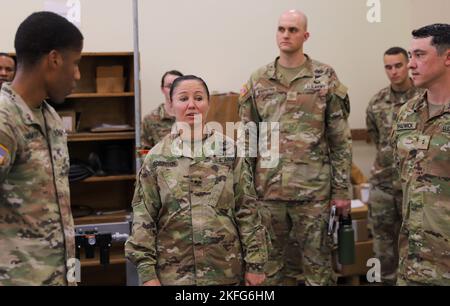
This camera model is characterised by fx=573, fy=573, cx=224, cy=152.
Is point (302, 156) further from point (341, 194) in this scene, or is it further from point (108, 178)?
point (108, 178)

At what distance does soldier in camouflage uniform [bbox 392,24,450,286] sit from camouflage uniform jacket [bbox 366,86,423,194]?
1784 millimetres

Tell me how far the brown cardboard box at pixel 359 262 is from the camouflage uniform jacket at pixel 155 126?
1659 millimetres

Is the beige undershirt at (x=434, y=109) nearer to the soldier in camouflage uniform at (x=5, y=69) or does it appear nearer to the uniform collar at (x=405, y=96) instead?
the uniform collar at (x=405, y=96)

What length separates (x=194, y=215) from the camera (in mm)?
2227

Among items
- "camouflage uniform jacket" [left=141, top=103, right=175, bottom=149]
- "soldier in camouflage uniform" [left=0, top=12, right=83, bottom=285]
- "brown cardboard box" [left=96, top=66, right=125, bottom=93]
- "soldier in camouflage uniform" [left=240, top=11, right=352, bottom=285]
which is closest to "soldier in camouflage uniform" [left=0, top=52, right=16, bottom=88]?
"brown cardboard box" [left=96, top=66, right=125, bottom=93]

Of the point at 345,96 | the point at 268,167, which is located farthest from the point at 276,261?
the point at 345,96

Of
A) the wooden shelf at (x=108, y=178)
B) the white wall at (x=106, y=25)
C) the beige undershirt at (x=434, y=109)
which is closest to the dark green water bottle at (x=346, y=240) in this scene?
the beige undershirt at (x=434, y=109)

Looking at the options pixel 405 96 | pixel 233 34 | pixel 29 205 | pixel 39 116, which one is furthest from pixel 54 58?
pixel 233 34

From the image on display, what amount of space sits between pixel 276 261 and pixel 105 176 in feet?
5.98

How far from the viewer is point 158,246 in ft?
7.41

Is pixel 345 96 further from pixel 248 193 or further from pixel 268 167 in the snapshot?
pixel 248 193

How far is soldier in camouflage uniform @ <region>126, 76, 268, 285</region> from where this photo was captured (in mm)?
2225

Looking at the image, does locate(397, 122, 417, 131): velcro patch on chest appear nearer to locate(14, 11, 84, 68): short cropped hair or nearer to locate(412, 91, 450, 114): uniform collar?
locate(412, 91, 450, 114): uniform collar
